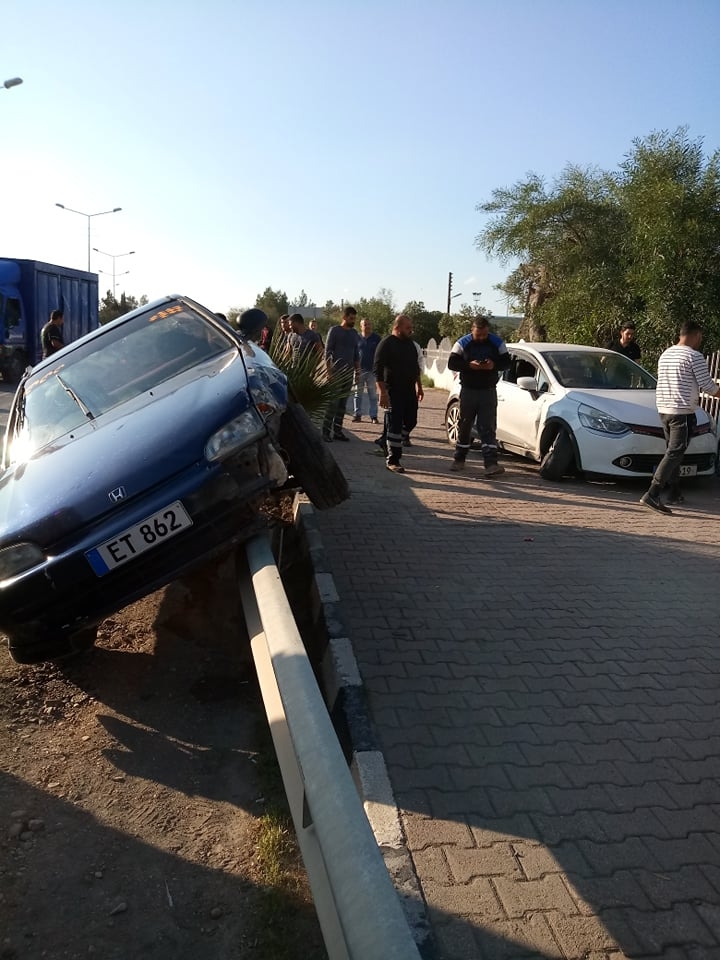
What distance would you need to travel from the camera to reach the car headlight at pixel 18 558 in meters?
3.28

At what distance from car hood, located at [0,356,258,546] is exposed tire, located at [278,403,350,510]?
→ 0.64m

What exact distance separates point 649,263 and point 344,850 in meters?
12.6

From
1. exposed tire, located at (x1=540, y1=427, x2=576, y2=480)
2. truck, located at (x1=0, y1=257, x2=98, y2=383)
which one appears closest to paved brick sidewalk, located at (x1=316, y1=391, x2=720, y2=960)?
exposed tire, located at (x1=540, y1=427, x2=576, y2=480)

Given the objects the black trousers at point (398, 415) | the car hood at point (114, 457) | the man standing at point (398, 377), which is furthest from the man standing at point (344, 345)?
the car hood at point (114, 457)

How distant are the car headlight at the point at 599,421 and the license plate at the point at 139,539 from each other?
5988 mm

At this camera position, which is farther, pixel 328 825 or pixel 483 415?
pixel 483 415

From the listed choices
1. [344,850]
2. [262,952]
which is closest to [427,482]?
[262,952]

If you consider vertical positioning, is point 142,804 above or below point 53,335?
below

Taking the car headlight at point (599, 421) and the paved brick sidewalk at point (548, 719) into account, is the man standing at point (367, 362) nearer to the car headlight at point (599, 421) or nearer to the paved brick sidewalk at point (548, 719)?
the car headlight at point (599, 421)

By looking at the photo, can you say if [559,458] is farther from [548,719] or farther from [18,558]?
[18,558]

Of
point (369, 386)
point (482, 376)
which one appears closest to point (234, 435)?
point (482, 376)

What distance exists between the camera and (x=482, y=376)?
8805mm

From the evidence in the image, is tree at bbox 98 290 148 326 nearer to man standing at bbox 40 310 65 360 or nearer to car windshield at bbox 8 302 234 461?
man standing at bbox 40 310 65 360

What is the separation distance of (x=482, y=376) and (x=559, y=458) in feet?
4.21
